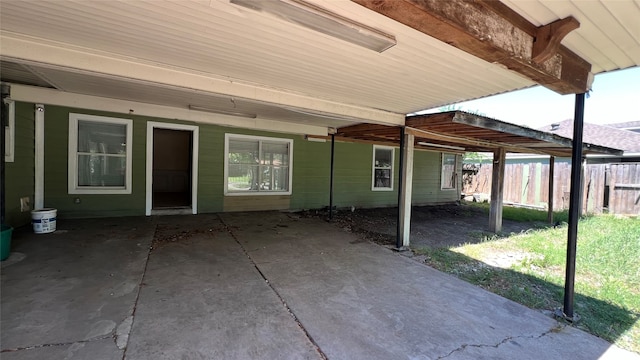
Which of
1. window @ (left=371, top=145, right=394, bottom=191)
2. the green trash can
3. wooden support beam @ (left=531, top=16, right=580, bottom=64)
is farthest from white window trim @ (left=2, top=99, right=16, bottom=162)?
window @ (left=371, top=145, right=394, bottom=191)

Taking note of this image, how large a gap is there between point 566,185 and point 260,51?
13408 millimetres

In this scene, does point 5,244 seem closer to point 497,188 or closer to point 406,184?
point 406,184

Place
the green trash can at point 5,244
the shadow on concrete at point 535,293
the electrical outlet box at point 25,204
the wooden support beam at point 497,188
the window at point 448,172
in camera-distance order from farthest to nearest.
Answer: the window at point 448,172, the wooden support beam at point 497,188, the electrical outlet box at point 25,204, the green trash can at point 5,244, the shadow on concrete at point 535,293

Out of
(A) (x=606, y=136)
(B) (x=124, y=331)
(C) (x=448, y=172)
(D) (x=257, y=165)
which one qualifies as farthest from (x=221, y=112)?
(A) (x=606, y=136)

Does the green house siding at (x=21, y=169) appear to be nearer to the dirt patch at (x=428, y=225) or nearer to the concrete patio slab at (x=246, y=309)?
the concrete patio slab at (x=246, y=309)

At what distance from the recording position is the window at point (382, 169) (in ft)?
30.8

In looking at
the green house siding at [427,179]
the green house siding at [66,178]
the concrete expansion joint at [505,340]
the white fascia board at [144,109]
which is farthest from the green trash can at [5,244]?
the green house siding at [427,179]

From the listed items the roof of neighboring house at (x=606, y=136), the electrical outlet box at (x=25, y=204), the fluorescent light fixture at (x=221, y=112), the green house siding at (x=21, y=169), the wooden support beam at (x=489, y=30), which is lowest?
the electrical outlet box at (x=25, y=204)

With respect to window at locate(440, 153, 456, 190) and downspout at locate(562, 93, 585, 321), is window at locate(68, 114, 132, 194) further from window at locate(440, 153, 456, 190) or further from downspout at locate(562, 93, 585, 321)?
window at locate(440, 153, 456, 190)

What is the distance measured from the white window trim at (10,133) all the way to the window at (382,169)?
828cm

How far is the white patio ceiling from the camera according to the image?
6.49 feet

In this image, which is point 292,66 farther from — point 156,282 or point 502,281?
point 502,281

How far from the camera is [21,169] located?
4617mm

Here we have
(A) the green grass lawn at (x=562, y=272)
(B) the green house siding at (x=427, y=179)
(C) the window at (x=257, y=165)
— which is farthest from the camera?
(B) the green house siding at (x=427, y=179)
